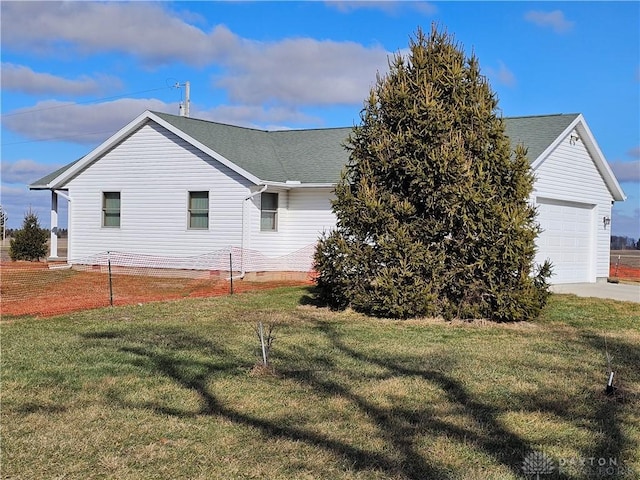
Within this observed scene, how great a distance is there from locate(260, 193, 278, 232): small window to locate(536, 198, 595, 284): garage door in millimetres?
7244

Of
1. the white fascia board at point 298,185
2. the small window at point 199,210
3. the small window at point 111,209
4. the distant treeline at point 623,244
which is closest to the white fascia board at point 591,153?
the white fascia board at point 298,185

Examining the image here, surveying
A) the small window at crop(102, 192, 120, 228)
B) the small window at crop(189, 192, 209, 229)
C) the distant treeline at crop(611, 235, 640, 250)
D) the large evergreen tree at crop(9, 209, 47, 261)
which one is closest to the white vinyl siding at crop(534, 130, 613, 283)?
the small window at crop(189, 192, 209, 229)

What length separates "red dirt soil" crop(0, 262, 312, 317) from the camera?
1241cm

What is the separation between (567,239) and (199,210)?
10379 mm

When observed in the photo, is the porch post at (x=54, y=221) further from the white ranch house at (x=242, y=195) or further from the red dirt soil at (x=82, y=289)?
the red dirt soil at (x=82, y=289)

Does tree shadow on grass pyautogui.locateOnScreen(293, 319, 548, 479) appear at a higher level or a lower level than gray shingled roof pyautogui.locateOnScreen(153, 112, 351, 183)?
lower

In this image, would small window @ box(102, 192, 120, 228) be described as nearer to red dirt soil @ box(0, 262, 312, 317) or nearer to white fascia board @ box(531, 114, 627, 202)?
red dirt soil @ box(0, 262, 312, 317)

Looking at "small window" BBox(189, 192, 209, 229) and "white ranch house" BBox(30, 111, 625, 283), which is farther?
"small window" BBox(189, 192, 209, 229)

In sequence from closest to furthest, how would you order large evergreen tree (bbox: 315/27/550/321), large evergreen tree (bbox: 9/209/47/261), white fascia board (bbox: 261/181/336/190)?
large evergreen tree (bbox: 315/27/550/321), white fascia board (bbox: 261/181/336/190), large evergreen tree (bbox: 9/209/47/261)

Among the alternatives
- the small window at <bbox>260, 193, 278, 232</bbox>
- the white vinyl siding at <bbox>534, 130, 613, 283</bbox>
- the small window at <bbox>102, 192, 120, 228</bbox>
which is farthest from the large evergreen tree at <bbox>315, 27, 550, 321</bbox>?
the small window at <bbox>102, 192, 120, 228</bbox>

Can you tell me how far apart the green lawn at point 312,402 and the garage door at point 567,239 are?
294 inches

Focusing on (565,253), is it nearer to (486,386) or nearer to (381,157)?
(381,157)

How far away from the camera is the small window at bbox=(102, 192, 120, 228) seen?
65.3 ft

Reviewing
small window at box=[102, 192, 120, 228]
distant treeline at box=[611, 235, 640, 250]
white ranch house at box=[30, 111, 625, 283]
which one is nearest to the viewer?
white ranch house at box=[30, 111, 625, 283]
